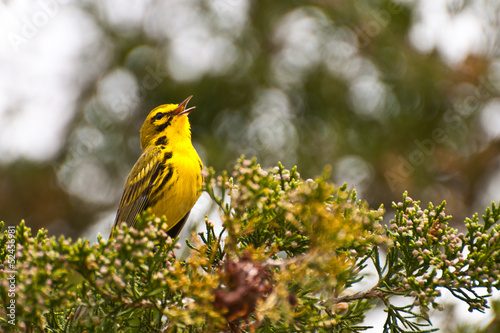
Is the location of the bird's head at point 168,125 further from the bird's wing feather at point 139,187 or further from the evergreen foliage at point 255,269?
the evergreen foliage at point 255,269

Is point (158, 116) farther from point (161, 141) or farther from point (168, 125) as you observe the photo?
point (161, 141)

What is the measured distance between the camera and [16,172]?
516 cm

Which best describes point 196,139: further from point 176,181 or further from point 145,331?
point 145,331

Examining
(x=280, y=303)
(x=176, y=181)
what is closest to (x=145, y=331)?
(x=280, y=303)

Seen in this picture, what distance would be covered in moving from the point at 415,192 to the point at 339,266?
A: 3479 mm

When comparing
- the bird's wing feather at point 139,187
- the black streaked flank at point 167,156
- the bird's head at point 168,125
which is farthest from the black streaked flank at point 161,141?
the black streaked flank at point 167,156

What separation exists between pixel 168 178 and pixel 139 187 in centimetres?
34

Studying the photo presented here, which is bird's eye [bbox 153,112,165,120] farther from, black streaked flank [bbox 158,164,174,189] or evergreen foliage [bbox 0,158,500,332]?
evergreen foliage [bbox 0,158,500,332]

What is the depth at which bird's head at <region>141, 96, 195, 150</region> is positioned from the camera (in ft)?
14.6

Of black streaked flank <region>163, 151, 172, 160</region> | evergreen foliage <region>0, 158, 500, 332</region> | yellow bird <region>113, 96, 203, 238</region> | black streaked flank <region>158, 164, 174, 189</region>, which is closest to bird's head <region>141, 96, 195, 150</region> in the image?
yellow bird <region>113, 96, 203, 238</region>

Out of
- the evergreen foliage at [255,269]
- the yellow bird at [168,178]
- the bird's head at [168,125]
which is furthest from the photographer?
the bird's head at [168,125]

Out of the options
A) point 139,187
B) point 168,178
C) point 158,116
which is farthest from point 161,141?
point 168,178

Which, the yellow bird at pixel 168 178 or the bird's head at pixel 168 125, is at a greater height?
the bird's head at pixel 168 125

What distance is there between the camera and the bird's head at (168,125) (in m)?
4.46
